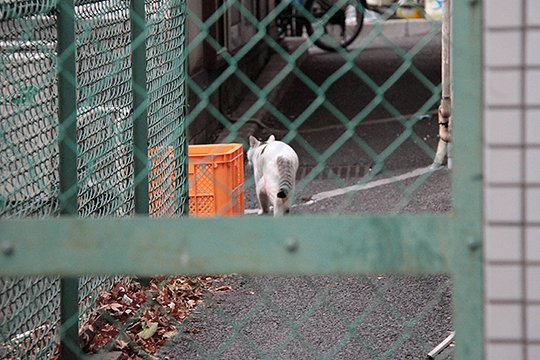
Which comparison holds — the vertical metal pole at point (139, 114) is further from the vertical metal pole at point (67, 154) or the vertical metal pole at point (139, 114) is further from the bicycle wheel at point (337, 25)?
the bicycle wheel at point (337, 25)

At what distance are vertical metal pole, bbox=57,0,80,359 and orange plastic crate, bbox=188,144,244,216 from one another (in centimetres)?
206

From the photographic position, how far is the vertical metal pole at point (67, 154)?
3.91 m

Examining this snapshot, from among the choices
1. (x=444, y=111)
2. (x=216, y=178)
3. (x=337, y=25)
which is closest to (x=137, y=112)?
(x=216, y=178)

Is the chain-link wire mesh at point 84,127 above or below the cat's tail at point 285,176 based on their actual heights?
above

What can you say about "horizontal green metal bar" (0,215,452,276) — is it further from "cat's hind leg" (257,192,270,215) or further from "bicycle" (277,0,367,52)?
"bicycle" (277,0,367,52)

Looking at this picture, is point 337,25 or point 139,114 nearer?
point 139,114

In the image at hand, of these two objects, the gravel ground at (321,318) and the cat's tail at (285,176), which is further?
the cat's tail at (285,176)

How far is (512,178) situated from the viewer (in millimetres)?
1877

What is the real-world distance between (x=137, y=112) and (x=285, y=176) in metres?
1.88

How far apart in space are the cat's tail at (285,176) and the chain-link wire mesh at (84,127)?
777 mm

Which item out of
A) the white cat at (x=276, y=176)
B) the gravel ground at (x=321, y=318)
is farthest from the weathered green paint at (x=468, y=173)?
the white cat at (x=276, y=176)

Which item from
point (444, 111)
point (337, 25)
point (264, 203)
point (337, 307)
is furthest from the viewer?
point (337, 25)

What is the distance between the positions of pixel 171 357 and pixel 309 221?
2619 mm

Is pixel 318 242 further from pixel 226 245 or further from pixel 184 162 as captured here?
pixel 184 162
